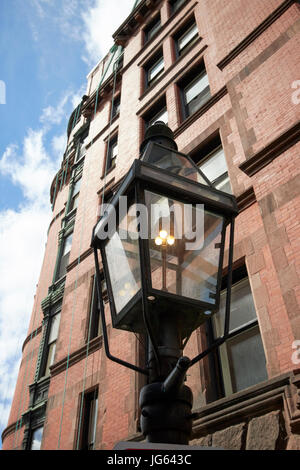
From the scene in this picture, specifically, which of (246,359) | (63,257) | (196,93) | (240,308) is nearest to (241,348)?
(246,359)

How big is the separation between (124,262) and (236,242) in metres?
4.81

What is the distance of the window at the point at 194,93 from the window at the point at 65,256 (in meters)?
7.75

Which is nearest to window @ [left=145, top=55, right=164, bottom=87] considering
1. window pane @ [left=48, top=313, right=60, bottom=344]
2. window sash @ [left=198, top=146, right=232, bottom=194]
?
window sash @ [left=198, top=146, right=232, bottom=194]

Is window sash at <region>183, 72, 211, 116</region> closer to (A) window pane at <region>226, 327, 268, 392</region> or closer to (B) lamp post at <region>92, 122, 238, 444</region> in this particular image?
(A) window pane at <region>226, 327, 268, 392</region>

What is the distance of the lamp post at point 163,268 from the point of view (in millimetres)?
2221

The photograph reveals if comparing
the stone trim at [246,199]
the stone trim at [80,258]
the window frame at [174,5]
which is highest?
the window frame at [174,5]

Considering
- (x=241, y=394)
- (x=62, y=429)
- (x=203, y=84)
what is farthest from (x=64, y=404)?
(x=203, y=84)

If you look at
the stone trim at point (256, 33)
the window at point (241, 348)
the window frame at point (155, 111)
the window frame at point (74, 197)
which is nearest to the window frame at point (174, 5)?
the window frame at point (155, 111)

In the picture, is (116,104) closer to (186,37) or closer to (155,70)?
(155,70)

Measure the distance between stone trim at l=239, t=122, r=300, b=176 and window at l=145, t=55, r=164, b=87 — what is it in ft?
30.4

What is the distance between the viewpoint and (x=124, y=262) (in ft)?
9.07

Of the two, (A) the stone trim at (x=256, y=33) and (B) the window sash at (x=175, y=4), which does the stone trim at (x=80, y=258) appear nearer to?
(A) the stone trim at (x=256, y=33)

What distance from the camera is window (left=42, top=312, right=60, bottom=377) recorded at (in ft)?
44.4

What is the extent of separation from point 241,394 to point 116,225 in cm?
369
